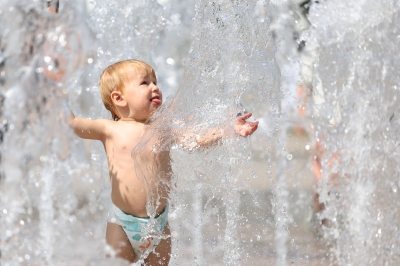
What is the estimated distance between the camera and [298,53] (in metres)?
8.10

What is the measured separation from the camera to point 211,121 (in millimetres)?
3299

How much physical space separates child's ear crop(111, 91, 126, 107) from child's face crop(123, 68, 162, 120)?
0.8 inches

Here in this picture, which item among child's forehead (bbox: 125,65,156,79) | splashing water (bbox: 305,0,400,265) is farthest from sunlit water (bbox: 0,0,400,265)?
child's forehead (bbox: 125,65,156,79)

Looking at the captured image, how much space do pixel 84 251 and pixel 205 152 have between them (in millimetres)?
1451

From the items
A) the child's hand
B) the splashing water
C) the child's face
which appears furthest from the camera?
the splashing water

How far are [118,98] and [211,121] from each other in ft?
1.66

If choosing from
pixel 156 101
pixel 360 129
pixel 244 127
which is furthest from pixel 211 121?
pixel 360 129

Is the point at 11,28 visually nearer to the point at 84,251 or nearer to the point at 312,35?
the point at 84,251

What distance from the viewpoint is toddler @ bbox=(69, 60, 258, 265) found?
3.32 m

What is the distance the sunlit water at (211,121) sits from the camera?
344 centimetres

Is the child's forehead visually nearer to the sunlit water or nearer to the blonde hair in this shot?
the blonde hair

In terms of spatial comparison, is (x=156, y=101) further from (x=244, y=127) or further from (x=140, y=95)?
(x=244, y=127)

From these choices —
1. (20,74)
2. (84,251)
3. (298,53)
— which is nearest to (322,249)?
(84,251)

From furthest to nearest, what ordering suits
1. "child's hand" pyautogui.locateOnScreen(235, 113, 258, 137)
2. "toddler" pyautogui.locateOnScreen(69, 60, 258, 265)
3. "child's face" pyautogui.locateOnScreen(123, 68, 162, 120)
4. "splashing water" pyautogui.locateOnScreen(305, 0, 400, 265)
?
"splashing water" pyautogui.locateOnScreen(305, 0, 400, 265)
"child's face" pyautogui.locateOnScreen(123, 68, 162, 120)
"toddler" pyautogui.locateOnScreen(69, 60, 258, 265)
"child's hand" pyautogui.locateOnScreen(235, 113, 258, 137)
